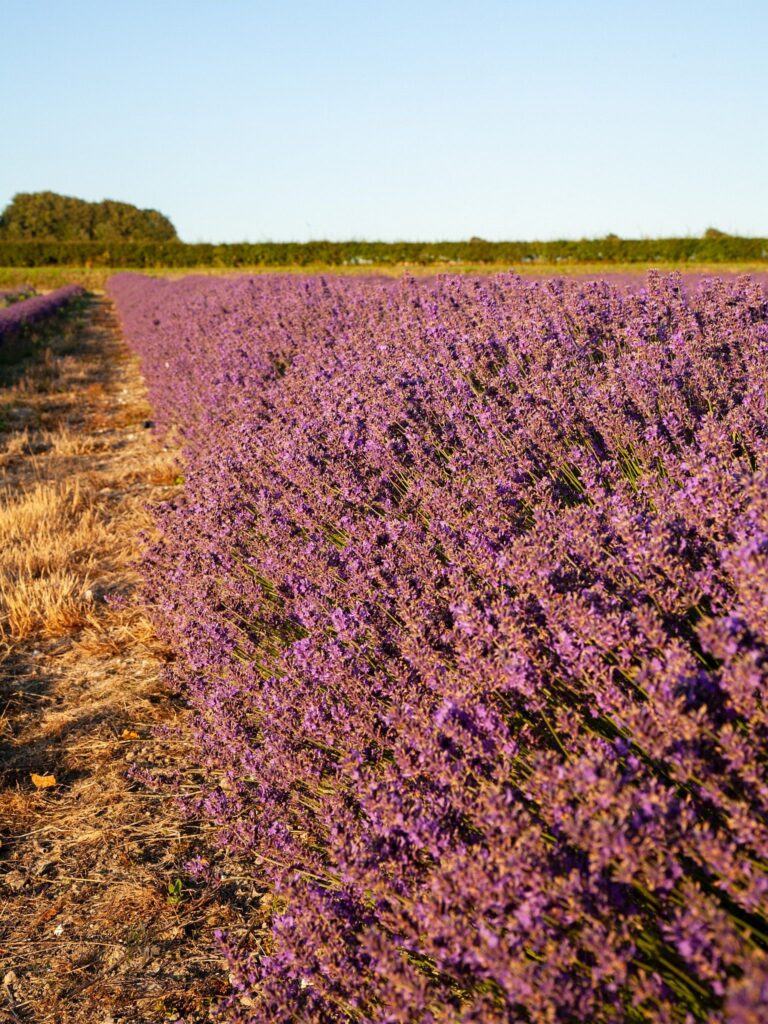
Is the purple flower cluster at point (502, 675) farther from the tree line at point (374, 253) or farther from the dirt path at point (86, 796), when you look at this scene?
the tree line at point (374, 253)

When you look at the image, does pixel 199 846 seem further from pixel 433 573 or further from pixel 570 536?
pixel 570 536

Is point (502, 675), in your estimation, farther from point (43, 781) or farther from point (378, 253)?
point (378, 253)

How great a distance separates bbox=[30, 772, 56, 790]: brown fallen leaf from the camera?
2.79 meters

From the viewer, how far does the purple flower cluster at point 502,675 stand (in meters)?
1.09

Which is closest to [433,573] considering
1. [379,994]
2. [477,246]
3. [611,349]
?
[379,994]

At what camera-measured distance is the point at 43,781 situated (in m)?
2.80

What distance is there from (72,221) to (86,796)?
8252 cm

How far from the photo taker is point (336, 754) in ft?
6.46

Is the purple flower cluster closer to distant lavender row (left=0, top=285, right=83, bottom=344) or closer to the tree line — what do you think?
distant lavender row (left=0, top=285, right=83, bottom=344)

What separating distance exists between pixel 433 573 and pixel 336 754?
0.50 metres

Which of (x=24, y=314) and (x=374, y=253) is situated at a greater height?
(x=374, y=253)

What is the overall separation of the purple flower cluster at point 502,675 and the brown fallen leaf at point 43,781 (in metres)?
0.56

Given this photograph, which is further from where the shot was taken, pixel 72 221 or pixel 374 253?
pixel 72 221

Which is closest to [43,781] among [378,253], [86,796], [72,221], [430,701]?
[86,796]
